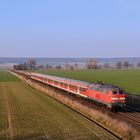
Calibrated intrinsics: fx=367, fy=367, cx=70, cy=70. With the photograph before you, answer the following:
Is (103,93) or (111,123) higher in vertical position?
(103,93)

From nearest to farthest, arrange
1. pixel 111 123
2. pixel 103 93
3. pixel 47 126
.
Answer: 1. pixel 111 123
2. pixel 47 126
3. pixel 103 93

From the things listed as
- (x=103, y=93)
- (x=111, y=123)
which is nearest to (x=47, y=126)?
(x=111, y=123)

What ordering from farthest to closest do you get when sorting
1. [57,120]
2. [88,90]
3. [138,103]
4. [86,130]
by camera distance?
[88,90]
[138,103]
[57,120]
[86,130]

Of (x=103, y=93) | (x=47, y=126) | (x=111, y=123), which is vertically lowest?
(x=47, y=126)

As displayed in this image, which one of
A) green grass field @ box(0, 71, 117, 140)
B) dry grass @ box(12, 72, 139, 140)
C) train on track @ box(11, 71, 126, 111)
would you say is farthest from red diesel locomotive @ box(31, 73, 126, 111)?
green grass field @ box(0, 71, 117, 140)

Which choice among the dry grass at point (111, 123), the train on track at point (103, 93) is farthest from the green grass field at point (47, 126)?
the train on track at point (103, 93)

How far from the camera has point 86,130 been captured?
27719 mm

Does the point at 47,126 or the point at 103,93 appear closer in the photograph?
the point at 47,126

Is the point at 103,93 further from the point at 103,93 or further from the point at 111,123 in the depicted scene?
the point at 111,123

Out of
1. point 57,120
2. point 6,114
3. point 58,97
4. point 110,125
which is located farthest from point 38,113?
point 58,97

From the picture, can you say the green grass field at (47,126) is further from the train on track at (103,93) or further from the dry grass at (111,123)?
the train on track at (103,93)

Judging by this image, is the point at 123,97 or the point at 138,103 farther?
the point at 138,103

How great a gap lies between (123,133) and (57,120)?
903 cm

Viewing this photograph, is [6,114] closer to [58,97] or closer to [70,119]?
[70,119]
